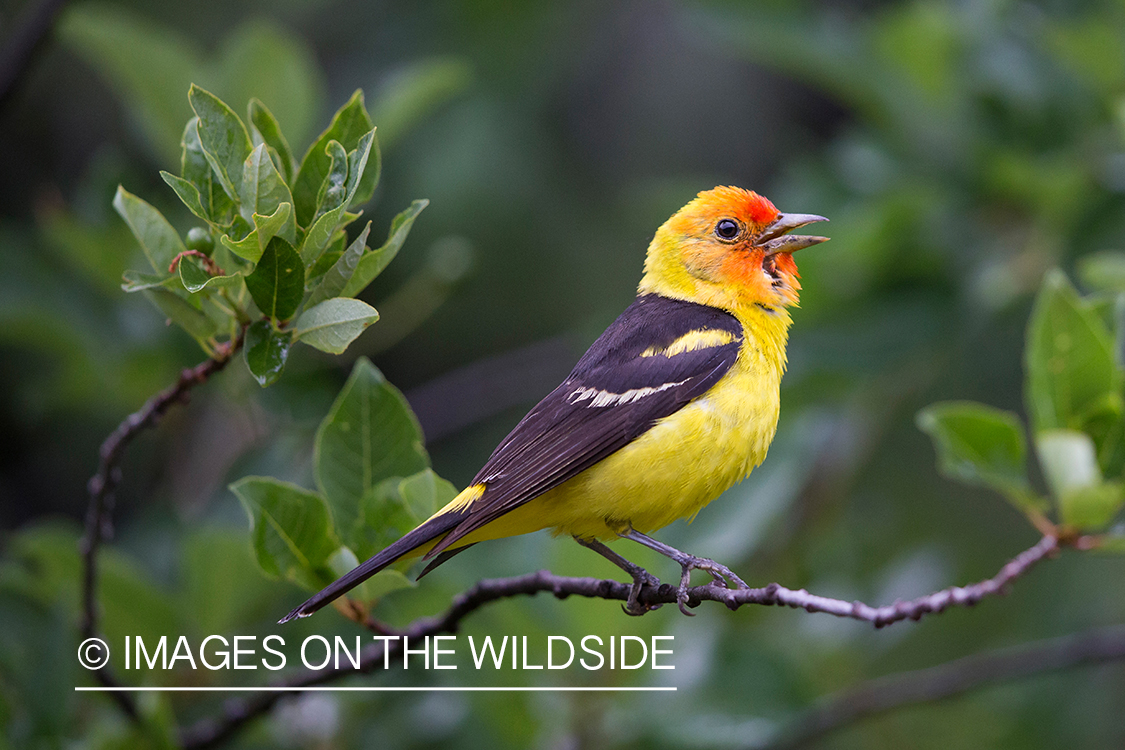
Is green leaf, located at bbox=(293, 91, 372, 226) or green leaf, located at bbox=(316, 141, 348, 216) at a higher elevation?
green leaf, located at bbox=(293, 91, 372, 226)

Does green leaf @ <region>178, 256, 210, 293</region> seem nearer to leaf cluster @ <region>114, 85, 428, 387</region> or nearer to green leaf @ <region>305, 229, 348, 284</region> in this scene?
leaf cluster @ <region>114, 85, 428, 387</region>

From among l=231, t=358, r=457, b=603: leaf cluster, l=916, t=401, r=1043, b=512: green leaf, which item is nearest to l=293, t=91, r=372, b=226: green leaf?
l=231, t=358, r=457, b=603: leaf cluster

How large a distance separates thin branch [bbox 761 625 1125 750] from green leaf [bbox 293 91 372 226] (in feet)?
8.36

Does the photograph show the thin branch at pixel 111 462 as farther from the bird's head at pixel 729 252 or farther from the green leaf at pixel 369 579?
the bird's head at pixel 729 252

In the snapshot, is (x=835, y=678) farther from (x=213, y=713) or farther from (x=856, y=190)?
(x=213, y=713)

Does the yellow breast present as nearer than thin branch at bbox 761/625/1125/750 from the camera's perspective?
Yes

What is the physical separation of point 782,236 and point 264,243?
1.11 meters

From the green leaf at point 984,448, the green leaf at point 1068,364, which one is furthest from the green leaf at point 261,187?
the green leaf at point 1068,364

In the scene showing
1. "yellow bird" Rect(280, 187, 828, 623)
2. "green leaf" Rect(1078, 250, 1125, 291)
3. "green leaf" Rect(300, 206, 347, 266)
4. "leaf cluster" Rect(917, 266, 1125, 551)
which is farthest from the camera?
"green leaf" Rect(1078, 250, 1125, 291)

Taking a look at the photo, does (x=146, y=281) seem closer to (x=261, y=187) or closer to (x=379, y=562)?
(x=261, y=187)

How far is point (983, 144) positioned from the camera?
4.70 meters

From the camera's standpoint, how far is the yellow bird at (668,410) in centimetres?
216

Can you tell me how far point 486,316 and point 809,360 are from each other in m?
2.38

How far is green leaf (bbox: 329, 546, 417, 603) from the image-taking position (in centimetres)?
210
